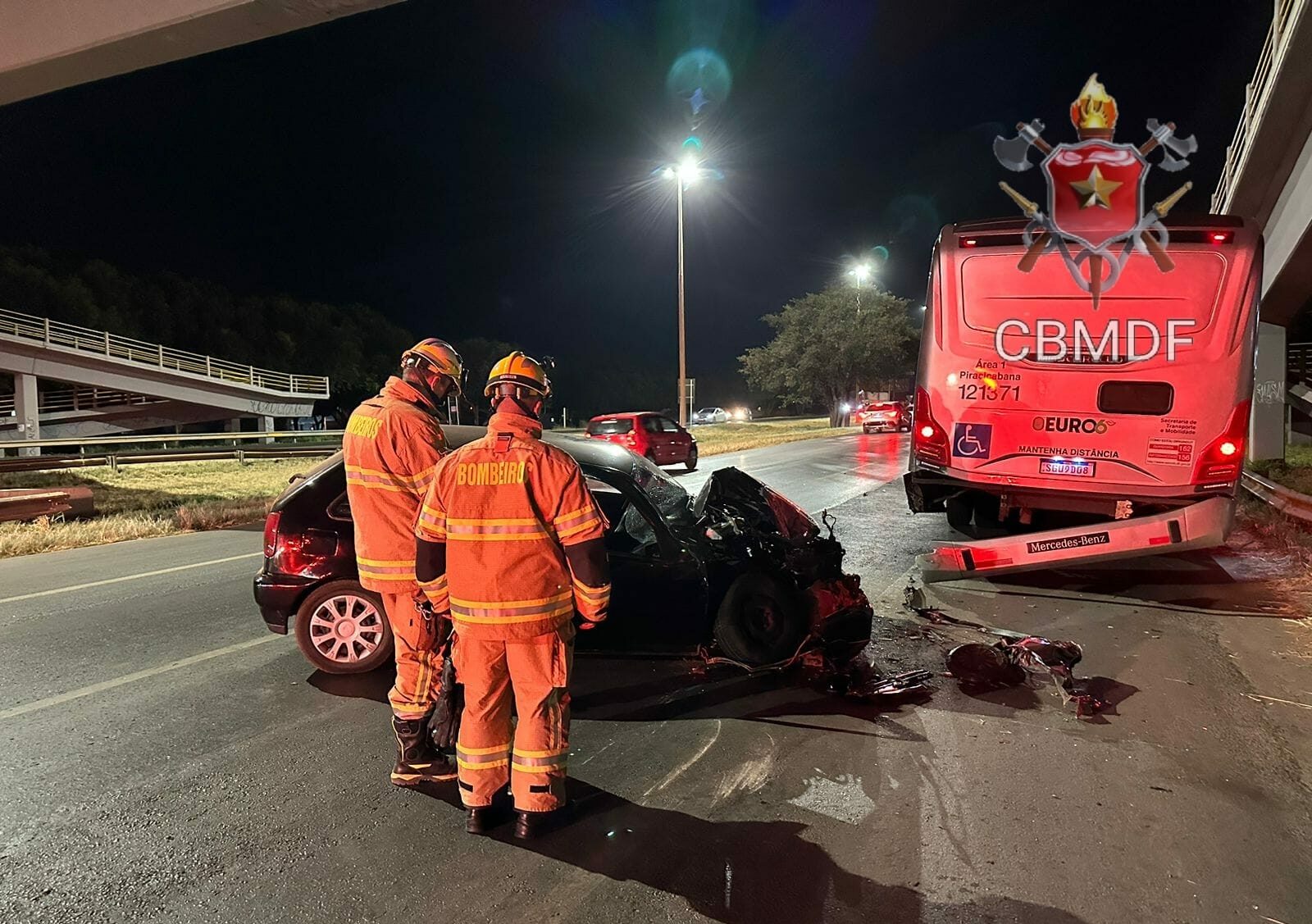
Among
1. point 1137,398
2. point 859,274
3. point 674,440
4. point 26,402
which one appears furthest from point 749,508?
point 859,274

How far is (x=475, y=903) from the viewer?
2562 mm

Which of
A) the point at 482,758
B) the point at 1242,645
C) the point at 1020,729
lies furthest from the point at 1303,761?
the point at 482,758

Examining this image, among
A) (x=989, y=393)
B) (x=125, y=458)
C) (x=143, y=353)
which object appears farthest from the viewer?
(x=143, y=353)

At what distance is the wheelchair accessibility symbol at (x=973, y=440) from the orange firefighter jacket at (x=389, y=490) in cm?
481

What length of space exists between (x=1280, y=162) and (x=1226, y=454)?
355 inches

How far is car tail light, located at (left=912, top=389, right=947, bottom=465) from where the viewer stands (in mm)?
6723

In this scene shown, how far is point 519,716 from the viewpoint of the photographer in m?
2.82

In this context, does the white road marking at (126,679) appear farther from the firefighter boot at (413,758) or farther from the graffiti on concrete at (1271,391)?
the graffiti on concrete at (1271,391)

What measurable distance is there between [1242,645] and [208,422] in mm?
52722

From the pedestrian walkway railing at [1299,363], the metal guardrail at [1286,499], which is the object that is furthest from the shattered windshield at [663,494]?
the pedestrian walkway railing at [1299,363]

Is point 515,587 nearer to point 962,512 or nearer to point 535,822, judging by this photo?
point 535,822

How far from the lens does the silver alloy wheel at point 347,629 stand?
471 centimetres

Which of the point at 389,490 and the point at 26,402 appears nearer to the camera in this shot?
the point at 389,490

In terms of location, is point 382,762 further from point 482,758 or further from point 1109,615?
point 1109,615
